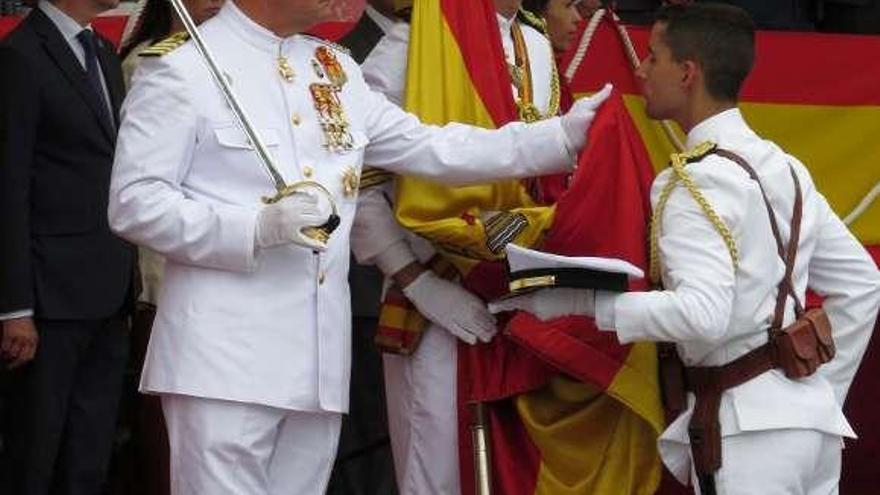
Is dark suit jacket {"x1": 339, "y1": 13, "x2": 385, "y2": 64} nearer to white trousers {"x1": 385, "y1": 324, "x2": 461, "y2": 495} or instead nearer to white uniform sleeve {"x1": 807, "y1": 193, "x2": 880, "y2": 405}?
white trousers {"x1": 385, "y1": 324, "x2": 461, "y2": 495}

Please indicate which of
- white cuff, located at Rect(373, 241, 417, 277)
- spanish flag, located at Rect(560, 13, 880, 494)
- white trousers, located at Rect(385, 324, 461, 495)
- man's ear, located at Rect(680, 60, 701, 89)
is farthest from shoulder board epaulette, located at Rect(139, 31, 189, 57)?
spanish flag, located at Rect(560, 13, 880, 494)

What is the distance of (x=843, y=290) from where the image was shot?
4.20 meters

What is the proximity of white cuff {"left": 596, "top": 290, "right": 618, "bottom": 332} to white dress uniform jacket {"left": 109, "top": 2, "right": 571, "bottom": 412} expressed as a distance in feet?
1.80

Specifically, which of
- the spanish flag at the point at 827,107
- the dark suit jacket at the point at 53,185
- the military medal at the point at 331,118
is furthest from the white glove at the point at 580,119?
the spanish flag at the point at 827,107

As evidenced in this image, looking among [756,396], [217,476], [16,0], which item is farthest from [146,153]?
[16,0]

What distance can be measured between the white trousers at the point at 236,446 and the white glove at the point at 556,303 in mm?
497

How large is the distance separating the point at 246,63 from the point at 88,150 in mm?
1014

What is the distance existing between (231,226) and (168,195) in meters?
0.14

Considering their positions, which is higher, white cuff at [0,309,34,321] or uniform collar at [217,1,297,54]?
uniform collar at [217,1,297,54]

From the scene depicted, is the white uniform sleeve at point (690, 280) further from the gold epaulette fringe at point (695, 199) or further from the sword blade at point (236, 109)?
the sword blade at point (236, 109)

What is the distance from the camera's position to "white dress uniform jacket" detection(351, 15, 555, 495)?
4461mm

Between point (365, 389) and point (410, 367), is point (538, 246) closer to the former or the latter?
point (410, 367)

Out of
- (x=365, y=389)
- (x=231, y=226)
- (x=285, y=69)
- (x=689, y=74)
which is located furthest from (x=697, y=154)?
(x=365, y=389)

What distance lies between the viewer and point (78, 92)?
15.8 ft
